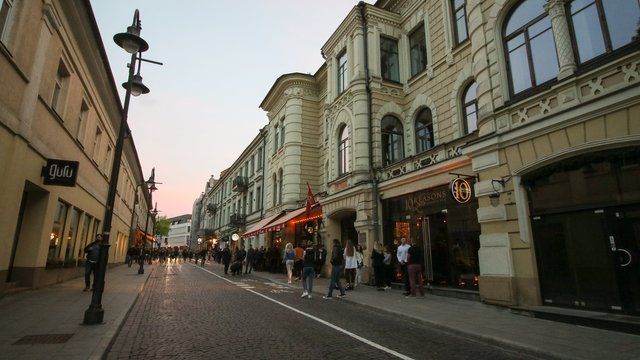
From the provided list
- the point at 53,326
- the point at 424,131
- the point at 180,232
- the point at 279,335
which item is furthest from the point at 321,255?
the point at 180,232

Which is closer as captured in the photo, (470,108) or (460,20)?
(470,108)

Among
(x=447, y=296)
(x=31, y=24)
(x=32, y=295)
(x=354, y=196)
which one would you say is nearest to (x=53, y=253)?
(x=32, y=295)

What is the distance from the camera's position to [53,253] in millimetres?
12656

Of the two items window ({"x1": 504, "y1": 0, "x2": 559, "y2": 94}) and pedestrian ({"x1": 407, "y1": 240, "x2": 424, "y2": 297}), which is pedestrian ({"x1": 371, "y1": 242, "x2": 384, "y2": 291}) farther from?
window ({"x1": 504, "y1": 0, "x2": 559, "y2": 94})

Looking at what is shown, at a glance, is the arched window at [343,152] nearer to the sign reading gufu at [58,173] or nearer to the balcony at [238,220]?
the sign reading gufu at [58,173]

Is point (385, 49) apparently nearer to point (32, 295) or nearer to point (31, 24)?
point (31, 24)

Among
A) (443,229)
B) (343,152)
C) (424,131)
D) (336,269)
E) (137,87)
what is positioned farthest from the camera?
(343,152)

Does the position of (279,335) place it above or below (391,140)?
below

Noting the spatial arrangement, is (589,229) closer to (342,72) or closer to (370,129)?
(370,129)

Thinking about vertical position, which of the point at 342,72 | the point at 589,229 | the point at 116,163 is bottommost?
the point at 589,229

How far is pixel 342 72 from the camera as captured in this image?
65.2ft

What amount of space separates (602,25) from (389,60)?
35.0ft

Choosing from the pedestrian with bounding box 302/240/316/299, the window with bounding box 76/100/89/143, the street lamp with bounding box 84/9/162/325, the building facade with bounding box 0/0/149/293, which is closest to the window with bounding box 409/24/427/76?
the pedestrian with bounding box 302/240/316/299

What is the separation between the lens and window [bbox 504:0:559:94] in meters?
9.38
